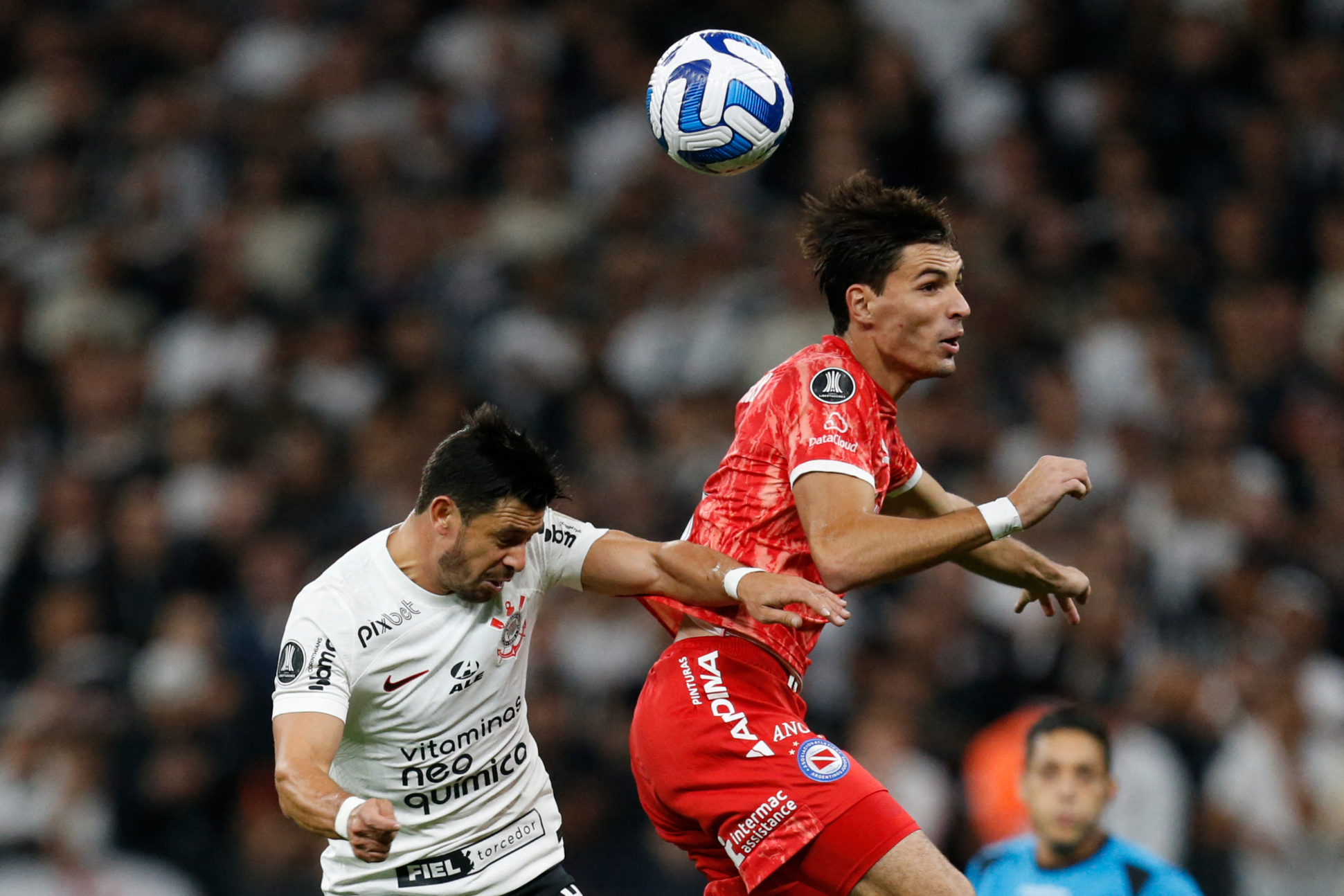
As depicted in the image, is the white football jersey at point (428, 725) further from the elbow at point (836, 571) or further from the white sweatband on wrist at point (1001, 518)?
the white sweatband on wrist at point (1001, 518)

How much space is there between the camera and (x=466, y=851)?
4.99 metres

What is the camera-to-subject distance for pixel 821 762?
474 cm

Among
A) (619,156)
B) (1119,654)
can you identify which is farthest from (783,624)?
(619,156)

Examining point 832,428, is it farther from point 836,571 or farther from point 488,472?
point 488,472

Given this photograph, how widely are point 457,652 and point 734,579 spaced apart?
85cm

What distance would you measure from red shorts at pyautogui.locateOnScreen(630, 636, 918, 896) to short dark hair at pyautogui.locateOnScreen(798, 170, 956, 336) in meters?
1.12

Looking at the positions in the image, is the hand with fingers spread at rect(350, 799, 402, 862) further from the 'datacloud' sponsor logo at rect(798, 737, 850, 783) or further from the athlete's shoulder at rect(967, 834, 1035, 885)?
the athlete's shoulder at rect(967, 834, 1035, 885)

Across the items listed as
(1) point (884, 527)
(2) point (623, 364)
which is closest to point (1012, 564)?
(1) point (884, 527)

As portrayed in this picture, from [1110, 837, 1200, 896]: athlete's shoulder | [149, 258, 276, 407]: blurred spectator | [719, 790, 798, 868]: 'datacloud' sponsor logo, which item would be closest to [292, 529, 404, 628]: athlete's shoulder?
[719, 790, 798, 868]: 'datacloud' sponsor logo

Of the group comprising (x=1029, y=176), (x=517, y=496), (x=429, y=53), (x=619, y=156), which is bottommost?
(x=517, y=496)

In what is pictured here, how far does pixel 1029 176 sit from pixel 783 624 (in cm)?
654

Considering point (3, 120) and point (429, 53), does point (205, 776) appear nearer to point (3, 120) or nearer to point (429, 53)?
point (429, 53)

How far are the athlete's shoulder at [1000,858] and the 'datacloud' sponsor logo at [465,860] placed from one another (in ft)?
6.09

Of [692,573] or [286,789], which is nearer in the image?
[286,789]
